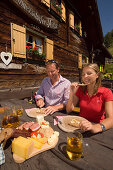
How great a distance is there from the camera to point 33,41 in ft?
16.2

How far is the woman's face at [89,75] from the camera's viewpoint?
1766 millimetres

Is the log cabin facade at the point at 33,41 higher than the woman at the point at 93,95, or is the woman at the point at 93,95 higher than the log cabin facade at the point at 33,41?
the log cabin facade at the point at 33,41

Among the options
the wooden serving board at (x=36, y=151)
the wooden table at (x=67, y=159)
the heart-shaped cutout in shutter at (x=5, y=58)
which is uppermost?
the heart-shaped cutout in shutter at (x=5, y=58)

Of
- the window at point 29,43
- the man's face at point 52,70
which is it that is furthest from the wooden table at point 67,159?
the window at point 29,43

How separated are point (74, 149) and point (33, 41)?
500 cm

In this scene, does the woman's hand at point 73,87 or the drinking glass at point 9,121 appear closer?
the drinking glass at point 9,121

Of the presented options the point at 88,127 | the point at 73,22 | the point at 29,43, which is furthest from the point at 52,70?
the point at 73,22

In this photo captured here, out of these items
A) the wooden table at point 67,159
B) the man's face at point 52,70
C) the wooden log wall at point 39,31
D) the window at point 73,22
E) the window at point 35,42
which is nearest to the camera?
the wooden table at point 67,159

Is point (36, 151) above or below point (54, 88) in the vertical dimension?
below

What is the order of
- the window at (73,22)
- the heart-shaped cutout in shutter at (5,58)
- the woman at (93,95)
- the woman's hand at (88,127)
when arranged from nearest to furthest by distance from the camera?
1. the woman's hand at (88,127)
2. the woman at (93,95)
3. the heart-shaped cutout in shutter at (5,58)
4. the window at (73,22)

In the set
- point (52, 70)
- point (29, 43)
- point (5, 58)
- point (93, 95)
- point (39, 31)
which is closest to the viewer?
point (93, 95)

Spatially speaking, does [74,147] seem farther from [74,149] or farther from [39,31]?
[39,31]

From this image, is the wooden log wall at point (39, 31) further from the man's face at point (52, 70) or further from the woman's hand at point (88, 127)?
the woman's hand at point (88, 127)

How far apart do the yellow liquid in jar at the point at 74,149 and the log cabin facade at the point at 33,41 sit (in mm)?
3386
